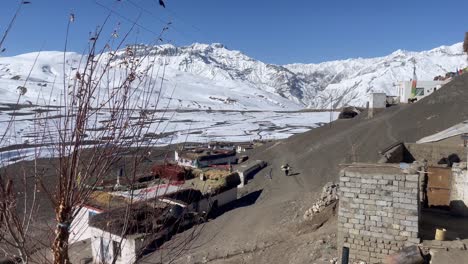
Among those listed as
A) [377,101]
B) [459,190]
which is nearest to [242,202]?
[459,190]

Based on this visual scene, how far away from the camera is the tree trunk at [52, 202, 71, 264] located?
296cm

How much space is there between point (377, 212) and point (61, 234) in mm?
6651

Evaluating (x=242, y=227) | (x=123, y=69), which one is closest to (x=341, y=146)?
(x=242, y=227)

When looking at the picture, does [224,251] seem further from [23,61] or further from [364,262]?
[23,61]

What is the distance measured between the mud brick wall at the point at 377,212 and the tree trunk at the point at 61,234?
21.1 feet

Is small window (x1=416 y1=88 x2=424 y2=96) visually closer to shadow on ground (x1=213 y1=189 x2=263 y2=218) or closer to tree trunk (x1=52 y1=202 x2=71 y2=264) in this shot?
shadow on ground (x1=213 y1=189 x2=263 y2=218)

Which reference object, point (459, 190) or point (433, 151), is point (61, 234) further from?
point (433, 151)

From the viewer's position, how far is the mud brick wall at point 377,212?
7789 millimetres

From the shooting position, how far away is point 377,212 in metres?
8.10

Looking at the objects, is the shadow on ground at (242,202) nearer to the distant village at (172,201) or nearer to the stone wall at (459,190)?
the distant village at (172,201)

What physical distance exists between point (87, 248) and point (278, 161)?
1634 centimetres

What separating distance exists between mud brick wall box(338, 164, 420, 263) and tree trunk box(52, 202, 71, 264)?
21.1 ft

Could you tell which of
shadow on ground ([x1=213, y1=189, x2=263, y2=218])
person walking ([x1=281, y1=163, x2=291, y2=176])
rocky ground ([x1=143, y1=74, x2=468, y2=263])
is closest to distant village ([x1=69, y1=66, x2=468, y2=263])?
shadow on ground ([x1=213, y1=189, x2=263, y2=218])

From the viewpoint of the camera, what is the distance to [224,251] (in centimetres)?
1220
